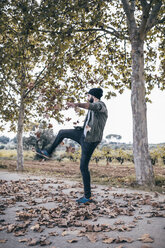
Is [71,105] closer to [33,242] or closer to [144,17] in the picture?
[33,242]

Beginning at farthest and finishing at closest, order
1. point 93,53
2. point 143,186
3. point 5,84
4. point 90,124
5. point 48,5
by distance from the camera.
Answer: point 5,84 < point 93,53 < point 48,5 < point 143,186 < point 90,124

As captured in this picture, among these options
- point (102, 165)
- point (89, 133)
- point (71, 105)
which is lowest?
point (102, 165)

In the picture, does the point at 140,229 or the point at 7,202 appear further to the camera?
the point at 7,202

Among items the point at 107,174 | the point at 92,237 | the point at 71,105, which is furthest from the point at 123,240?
the point at 107,174

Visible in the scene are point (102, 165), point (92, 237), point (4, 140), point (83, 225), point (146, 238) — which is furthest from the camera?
point (4, 140)

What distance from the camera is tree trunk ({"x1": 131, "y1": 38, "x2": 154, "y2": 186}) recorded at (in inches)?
297

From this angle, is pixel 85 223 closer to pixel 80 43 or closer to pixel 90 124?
pixel 90 124

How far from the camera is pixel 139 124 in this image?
7.89 metres

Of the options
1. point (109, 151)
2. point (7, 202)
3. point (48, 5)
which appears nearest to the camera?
point (7, 202)

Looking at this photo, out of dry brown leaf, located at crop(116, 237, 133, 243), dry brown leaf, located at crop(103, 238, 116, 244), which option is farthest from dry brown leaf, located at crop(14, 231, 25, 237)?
dry brown leaf, located at crop(116, 237, 133, 243)

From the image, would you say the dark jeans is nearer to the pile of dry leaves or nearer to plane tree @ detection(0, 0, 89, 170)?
the pile of dry leaves

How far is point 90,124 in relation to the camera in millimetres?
4574

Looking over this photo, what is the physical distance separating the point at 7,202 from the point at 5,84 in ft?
38.5

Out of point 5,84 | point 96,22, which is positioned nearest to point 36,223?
point 96,22
